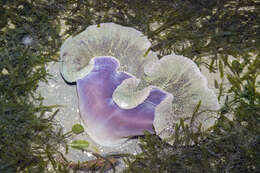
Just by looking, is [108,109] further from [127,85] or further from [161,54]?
[161,54]

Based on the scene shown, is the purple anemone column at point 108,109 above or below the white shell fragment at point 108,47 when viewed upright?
below

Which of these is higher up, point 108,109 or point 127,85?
point 127,85

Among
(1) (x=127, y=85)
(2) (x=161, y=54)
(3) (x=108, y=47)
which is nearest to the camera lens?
(1) (x=127, y=85)

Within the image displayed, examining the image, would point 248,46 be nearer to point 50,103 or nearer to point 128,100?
point 128,100

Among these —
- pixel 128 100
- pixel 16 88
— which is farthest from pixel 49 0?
pixel 128 100

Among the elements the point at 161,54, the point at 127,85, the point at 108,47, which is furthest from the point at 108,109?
the point at 161,54

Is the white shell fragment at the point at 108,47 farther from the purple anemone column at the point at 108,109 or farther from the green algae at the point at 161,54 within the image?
the green algae at the point at 161,54

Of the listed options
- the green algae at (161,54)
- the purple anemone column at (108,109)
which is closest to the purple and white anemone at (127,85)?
the purple anemone column at (108,109)
